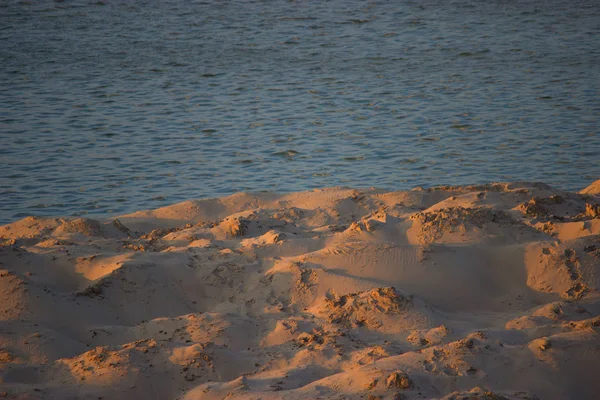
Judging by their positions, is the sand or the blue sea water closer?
the sand

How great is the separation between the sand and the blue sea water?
→ 9.10 ft

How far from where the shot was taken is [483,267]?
448 centimetres

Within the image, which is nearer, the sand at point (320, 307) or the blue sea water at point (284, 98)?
the sand at point (320, 307)

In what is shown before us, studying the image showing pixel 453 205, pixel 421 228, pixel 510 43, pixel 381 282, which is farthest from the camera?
pixel 510 43

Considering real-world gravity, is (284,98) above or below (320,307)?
below

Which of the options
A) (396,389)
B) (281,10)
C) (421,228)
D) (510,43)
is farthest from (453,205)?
(281,10)

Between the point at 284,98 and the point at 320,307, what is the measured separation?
7.27 m

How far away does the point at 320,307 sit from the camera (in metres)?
4.28

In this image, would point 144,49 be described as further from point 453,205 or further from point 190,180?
point 453,205

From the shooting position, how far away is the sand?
3.42 m

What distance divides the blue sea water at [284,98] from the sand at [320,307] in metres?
2.78

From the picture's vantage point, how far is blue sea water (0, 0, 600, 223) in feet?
27.7

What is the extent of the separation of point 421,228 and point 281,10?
12.8m

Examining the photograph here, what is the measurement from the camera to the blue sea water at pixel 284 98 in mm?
8438
